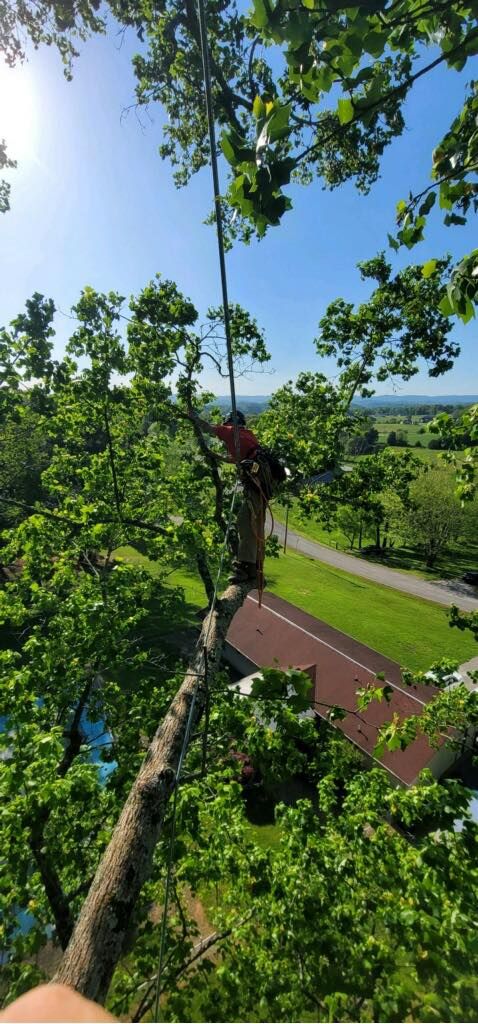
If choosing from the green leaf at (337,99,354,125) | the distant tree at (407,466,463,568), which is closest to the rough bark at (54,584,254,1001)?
the green leaf at (337,99,354,125)

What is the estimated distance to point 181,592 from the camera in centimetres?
992

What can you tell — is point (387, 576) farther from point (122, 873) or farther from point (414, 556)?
point (122, 873)

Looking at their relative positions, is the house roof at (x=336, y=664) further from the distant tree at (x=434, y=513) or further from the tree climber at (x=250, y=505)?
the distant tree at (x=434, y=513)

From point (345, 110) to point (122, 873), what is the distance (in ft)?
17.2

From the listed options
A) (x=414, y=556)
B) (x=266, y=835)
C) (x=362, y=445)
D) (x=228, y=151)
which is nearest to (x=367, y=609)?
(x=266, y=835)

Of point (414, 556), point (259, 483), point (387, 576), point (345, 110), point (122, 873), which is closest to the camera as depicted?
point (345, 110)

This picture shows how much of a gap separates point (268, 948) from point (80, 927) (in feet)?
13.5

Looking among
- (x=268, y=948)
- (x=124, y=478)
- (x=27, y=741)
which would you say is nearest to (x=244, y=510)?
(x=27, y=741)

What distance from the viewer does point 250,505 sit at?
17.2 ft

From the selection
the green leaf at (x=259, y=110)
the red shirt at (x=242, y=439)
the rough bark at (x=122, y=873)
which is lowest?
the rough bark at (x=122, y=873)

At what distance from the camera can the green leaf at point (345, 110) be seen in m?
2.29

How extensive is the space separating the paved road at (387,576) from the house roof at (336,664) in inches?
500

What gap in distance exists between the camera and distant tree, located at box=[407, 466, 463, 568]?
41719 millimetres

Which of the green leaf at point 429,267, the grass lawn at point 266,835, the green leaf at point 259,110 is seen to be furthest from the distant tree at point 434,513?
the green leaf at point 259,110
